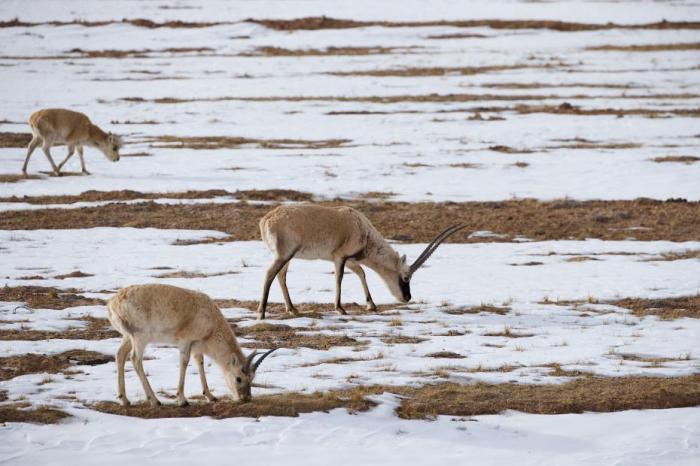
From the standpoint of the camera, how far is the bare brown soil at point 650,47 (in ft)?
183

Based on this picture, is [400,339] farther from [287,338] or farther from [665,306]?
[665,306]

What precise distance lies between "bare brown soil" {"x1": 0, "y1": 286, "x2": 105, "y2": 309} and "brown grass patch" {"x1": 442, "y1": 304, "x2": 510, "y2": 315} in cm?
549

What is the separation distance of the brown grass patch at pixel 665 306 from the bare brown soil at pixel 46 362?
804 centimetres

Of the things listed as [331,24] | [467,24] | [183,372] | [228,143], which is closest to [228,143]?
[228,143]

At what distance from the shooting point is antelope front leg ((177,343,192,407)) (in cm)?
966

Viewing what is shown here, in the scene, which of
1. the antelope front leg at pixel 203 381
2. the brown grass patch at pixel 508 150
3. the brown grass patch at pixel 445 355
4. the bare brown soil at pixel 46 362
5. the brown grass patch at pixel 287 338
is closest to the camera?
the antelope front leg at pixel 203 381

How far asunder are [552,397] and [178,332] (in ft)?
13.8

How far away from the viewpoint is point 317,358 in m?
12.0

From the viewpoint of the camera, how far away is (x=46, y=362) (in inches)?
447

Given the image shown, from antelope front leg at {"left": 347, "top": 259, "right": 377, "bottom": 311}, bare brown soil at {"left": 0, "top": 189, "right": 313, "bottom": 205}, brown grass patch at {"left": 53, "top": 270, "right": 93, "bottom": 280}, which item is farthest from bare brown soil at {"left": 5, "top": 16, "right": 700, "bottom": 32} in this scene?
antelope front leg at {"left": 347, "top": 259, "right": 377, "bottom": 311}

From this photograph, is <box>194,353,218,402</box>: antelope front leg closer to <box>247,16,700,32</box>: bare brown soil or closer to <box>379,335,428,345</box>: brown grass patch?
<box>379,335,428,345</box>: brown grass patch

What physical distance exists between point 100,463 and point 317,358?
3872 mm

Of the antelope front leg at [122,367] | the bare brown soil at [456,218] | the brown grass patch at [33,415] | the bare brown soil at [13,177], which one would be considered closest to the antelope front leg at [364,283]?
the bare brown soil at [456,218]

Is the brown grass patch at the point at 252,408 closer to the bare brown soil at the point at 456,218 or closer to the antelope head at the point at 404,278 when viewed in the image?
the antelope head at the point at 404,278
